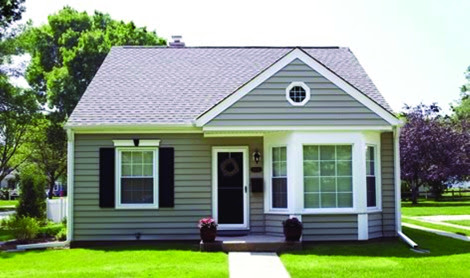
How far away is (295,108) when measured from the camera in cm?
1418

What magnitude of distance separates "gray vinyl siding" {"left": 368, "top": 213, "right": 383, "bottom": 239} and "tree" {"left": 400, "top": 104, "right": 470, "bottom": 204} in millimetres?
20766

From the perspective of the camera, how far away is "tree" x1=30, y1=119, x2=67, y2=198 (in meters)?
35.2

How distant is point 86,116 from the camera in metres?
14.9

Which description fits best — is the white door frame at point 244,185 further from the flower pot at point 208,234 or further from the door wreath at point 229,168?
the flower pot at point 208,234

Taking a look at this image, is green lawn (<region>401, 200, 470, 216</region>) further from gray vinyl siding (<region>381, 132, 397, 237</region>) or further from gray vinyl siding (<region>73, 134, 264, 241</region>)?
gray vinyl siding (<region>73, 134, 264, 241</region>)

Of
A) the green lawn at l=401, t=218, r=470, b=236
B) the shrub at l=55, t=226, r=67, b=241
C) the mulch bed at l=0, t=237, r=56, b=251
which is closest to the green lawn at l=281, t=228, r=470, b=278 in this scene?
the green lawn at l=401, t=218, r=470, b=236

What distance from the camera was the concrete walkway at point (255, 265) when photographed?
10320 millimetres

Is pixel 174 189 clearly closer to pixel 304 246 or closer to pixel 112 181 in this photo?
pixel 112 181

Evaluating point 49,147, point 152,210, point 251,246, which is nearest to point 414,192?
point 49,147

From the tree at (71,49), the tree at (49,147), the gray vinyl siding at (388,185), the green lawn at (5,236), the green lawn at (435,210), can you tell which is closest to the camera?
the gray vinyl siding at (388,185)

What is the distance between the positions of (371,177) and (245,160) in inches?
122

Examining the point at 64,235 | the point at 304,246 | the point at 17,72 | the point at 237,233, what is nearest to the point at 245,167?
the point at 237,233

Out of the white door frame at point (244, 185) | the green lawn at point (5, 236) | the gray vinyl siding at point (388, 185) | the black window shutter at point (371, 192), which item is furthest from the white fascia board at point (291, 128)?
the green lawn at point (5, 236)

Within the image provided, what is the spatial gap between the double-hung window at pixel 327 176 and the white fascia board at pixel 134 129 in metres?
2.80
